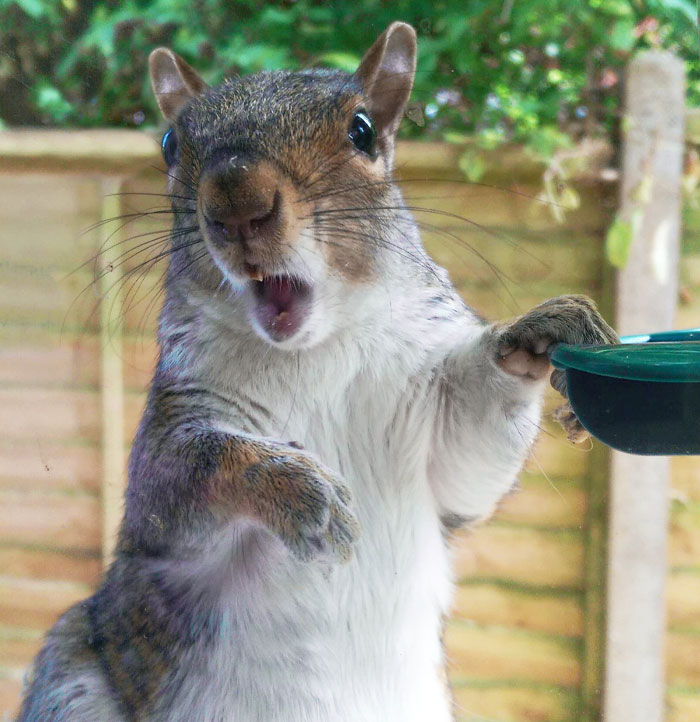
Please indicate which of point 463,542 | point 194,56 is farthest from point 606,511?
point 194,56

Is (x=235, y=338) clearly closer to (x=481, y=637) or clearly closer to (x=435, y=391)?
(x=435, y=391)

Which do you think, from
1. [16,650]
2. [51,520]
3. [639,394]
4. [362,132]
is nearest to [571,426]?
[639,394]

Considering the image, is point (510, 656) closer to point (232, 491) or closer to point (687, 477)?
point (687, 477)

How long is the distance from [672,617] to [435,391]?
0.55 meters

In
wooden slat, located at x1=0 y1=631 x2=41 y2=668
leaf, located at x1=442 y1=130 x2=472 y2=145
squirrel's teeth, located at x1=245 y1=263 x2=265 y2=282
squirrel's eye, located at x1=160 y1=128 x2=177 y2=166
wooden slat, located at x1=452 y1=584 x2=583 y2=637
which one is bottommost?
wooden slat, located at x1=0 y1=631 x2=41 y2=668

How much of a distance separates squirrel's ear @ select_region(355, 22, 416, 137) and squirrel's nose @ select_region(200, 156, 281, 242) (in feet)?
0.55

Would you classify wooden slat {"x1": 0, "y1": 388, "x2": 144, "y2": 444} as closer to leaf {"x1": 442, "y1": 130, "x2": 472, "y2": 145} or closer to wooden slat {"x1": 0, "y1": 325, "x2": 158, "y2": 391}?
wooden slat {"x1": 0, "y1": 325, "x2": 158, "y2": 391}

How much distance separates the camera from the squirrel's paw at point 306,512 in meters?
0.64

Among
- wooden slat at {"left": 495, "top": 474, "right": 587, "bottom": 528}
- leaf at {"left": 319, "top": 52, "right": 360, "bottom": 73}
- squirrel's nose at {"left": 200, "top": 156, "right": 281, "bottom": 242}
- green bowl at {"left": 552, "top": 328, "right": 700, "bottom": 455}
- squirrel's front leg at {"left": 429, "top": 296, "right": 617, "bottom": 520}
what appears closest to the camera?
green bowl at {"left": 552, "top": 328, "right": 700, "bottom": 455}

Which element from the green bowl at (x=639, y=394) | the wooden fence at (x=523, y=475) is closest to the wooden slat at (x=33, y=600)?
the wooden fence at (x=523, y=475)

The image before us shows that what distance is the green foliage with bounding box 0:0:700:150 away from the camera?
88cm

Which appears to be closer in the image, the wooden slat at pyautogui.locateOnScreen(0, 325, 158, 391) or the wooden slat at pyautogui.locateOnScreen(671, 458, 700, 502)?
the wooden slat at pyautogui.locateOnScreen(0, 325, 158, 391)

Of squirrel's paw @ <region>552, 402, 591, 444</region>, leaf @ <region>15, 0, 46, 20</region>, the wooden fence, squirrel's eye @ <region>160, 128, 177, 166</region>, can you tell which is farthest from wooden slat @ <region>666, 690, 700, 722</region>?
leaf @ <region>15, 0, 46, 20</region>

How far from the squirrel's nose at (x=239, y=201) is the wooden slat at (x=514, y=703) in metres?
0.71
